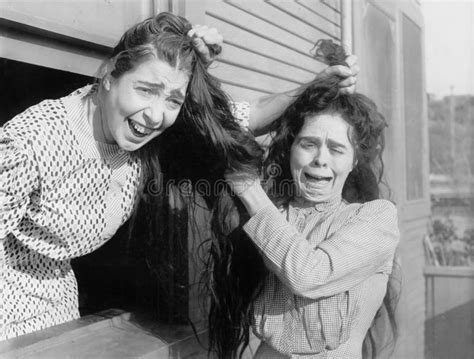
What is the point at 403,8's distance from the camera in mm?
4754

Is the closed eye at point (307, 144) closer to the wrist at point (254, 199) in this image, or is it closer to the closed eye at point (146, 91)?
the wrist at point (254, 199)

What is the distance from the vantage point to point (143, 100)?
1768 mm

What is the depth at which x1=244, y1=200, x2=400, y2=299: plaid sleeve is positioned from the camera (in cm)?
163

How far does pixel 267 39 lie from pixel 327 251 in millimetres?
1861

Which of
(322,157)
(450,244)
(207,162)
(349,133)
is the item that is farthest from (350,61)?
(450,244)

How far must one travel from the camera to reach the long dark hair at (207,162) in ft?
5.96

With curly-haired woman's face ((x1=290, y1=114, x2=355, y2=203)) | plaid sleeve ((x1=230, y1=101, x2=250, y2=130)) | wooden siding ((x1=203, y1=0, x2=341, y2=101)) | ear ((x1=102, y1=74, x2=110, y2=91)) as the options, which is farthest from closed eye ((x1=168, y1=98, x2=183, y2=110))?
wooden siding ((x1=203, y1=0, x2=341, y2=101))

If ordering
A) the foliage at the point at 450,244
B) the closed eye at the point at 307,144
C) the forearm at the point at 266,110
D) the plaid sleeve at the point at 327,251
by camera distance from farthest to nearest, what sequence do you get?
the foliage at the point at 450,244 < the forearm at the point at 266,110 < the closed eye at the point at 307,144 < the plaid sleeve at the point at 327,251

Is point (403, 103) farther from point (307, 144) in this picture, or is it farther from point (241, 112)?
point (307, 144)

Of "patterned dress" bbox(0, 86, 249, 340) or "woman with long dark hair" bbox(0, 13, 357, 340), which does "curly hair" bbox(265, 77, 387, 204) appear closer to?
"woman with long dark hair" bbox(0, 13, 357, 340)

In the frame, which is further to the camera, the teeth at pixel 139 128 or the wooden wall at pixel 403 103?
the wooden wall at pixel 403 103

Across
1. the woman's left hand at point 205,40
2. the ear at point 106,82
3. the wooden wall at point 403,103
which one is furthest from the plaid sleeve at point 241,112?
the wooden wall at point 403,103

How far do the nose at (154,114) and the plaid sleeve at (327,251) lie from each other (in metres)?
0.44

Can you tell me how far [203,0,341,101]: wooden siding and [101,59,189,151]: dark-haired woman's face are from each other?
→ 0.67 metres
